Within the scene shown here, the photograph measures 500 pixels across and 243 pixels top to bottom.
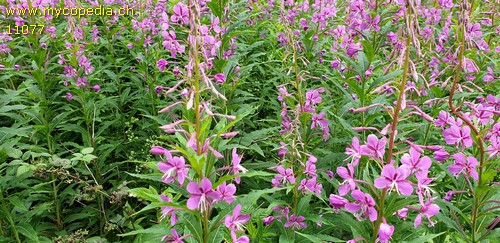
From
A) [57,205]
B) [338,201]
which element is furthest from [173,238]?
[57,205]

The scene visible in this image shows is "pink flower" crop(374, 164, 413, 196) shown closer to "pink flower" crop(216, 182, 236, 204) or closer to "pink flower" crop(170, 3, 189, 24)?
"pink flower" crop(216, 182, 236, 204)

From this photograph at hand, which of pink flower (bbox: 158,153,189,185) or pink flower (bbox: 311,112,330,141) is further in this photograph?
pink flower (bbox: 311,112,330,141)


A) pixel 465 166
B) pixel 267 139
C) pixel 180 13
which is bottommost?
pixel 267 139

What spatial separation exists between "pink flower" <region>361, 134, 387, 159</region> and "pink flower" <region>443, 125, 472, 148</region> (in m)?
0.59

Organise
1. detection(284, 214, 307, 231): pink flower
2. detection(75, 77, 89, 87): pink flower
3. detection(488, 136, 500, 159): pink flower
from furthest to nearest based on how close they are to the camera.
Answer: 1. detection(75, 77, 89, 87): pink flower
2. detection(284, 214, 307, 231): pink flower
3. detection(488, 136, 500, 159): pink flower

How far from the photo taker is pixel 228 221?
75.3 inches

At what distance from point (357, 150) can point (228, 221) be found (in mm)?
678

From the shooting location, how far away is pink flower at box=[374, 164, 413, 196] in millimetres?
1749

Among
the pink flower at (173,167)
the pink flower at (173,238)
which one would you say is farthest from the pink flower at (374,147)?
the pink flower at (173,238)

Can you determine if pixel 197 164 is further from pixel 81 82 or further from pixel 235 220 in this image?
pixel 81 82

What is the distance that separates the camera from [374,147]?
1867 mm

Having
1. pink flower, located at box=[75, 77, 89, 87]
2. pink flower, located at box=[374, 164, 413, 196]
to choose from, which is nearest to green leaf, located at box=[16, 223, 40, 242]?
pink flower, located at box=[75, 77, 89, 87]

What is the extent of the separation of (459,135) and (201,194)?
4.58 feet

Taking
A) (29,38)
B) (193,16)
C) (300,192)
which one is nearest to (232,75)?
(300,192)
